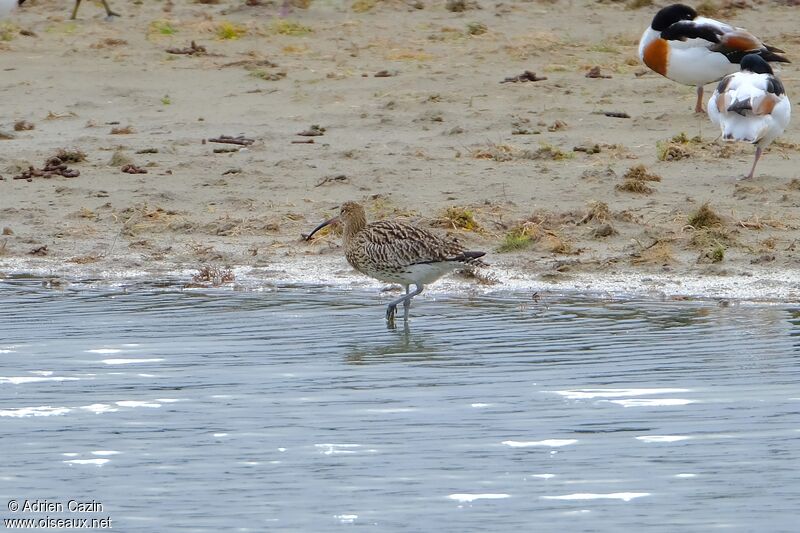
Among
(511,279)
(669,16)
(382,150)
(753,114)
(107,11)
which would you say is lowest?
(107,11)

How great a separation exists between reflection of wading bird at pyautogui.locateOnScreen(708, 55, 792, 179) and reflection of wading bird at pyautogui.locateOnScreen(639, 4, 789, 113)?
A: 2091 mm

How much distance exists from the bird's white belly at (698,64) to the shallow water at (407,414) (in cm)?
581

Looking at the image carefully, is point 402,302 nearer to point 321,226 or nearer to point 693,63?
point 321,226

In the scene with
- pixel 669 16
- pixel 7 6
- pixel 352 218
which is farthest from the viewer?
pixel 7 6

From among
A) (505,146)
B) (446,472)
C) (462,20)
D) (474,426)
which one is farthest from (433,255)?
(462,20)

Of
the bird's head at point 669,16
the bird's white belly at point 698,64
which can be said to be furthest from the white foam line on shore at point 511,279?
the bird's head at point 669,16

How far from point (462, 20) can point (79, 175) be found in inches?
289

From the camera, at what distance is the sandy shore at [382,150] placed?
38.7ft

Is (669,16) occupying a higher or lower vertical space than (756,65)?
lower

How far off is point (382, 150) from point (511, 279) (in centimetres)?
342

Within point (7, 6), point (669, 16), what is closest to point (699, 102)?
point (669, 16)

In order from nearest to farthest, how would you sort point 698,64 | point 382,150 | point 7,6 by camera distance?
point 382,150 < point 698,64 < point 7,6

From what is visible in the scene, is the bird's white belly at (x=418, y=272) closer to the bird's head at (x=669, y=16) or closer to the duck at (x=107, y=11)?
the bird's head at (x=669, y=16)

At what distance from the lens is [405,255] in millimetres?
9984
